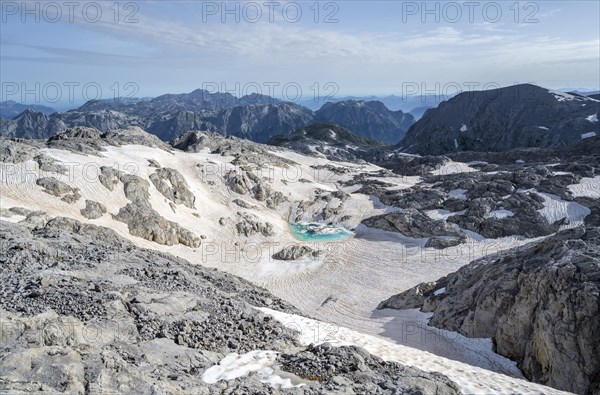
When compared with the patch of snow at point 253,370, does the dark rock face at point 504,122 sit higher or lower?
higher

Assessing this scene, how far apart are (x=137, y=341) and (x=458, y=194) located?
58.9 m

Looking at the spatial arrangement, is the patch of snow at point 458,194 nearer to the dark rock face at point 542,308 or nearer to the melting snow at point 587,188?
the melting snow at point 587,188

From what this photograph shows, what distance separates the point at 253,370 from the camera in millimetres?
13195

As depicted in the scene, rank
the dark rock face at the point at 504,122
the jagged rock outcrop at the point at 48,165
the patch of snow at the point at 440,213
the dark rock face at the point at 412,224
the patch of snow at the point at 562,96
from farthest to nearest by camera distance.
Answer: the patch of snow at the point at 562,96
the dark rock face at the point at 504,122
the patch of snow at the point at 440,213
the dark rock face at the point at 412,224
the jagged rock outcrop at the point at 48,165

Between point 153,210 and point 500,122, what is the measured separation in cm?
13223

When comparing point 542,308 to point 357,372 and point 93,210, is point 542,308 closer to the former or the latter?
point 357,372

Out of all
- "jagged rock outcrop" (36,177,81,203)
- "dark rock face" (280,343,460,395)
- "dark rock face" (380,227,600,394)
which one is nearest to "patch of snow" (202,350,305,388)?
"dark rock face" (280,343,460,395)

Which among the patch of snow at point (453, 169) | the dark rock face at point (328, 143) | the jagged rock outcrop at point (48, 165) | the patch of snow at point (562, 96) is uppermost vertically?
the patch of snow at point (562, 96)

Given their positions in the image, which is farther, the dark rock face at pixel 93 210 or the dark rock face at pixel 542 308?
the dark rock face at pixel 93 210

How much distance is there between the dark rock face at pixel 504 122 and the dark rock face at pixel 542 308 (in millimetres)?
114599

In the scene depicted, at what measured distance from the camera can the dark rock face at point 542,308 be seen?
17.3 meters

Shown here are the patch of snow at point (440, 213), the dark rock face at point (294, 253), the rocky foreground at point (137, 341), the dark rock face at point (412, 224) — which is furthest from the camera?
the patch of snow at point (440, 213)

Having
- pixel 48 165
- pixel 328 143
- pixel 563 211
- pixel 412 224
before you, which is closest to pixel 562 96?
pixel 328 143

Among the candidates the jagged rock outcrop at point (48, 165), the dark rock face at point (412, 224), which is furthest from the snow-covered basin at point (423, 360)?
the jagged rock outcrop at point (48, 165)
